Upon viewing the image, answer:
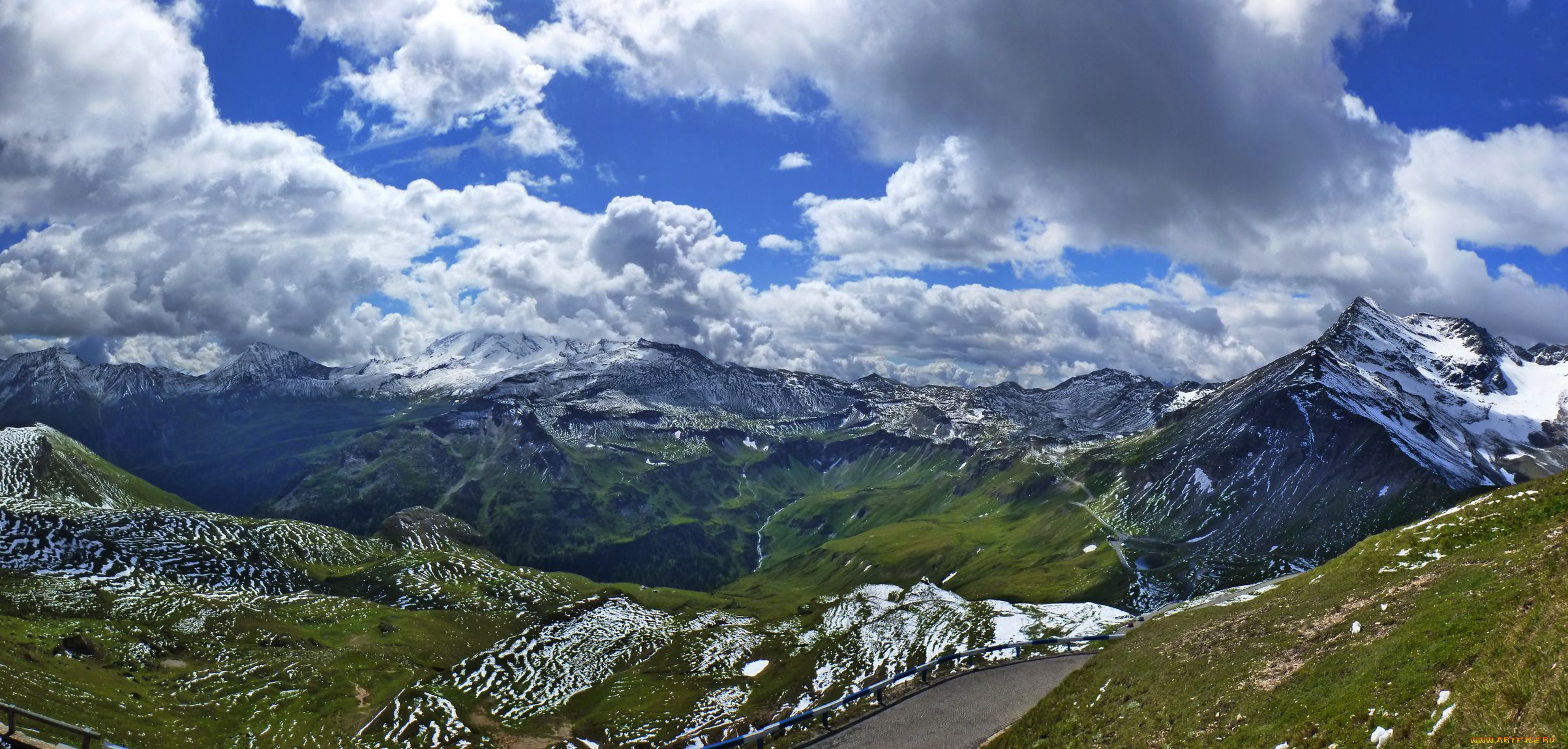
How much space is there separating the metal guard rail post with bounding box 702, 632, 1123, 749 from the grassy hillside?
1275cm

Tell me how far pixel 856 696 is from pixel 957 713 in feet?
24.5

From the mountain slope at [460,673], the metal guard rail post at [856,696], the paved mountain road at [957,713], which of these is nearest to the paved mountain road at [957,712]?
the paved mountain road at [957,713]

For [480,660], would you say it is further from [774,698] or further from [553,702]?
[774,698]

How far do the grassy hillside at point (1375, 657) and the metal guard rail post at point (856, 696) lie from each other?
12.8 m

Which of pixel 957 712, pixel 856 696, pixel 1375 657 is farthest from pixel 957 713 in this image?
pixel 1375 657

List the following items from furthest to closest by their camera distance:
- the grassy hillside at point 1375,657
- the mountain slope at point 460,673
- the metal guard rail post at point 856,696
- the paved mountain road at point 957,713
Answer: the mountain slope at point 460,673
the metal guard rail post at point 856,696
the paved mountain road at point 957,713
the grassy hillside at point 1375,657

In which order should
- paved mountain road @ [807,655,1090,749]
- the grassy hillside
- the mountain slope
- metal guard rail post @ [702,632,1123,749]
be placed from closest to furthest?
the grassy hillside < paved mountain road @ [807,655,1090,749] < metal guard rail post @ [702,632,1123,749] < the mountain slope

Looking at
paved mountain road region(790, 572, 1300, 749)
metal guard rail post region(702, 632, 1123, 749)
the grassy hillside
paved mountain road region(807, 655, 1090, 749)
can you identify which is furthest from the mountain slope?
the grassy hillside

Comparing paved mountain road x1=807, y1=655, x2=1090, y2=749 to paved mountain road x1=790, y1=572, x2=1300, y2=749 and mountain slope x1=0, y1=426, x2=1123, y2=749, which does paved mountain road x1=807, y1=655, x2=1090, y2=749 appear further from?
mountain slope x1=0, y1=426, x2=1123, y2=749

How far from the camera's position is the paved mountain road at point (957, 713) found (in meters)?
51.2

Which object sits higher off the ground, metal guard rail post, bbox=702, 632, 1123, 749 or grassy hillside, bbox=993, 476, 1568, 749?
grassy hillside, bbox=993, 476, 1568, 749

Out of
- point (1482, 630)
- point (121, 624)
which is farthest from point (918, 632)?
point (121, 624)

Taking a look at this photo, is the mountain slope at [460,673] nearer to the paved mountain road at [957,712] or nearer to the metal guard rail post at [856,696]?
the metal guard rail post at [856,696]

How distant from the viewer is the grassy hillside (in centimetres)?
2277
